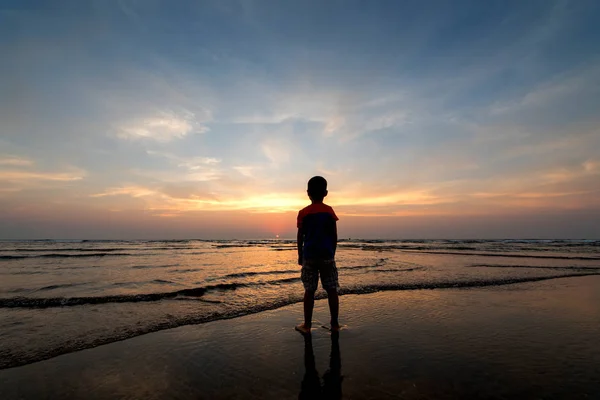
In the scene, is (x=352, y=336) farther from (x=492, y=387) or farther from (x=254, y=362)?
(x=492, y=387)

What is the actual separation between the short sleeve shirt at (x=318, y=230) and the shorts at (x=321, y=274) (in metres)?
0.10

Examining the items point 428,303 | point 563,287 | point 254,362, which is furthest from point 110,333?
point 563,287

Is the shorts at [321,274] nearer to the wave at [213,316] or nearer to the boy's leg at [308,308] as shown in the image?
the boy's leg at [308,308]

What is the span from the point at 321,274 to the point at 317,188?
5.02 feet

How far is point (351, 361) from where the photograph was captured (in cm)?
400

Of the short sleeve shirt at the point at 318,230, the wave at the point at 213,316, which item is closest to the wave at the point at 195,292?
the wave at the point at 213,316

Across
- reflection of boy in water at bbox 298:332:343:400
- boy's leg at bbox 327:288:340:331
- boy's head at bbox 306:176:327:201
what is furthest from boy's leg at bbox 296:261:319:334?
boy's head at bbox 306:176:327:201

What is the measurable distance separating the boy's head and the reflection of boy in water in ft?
8.08

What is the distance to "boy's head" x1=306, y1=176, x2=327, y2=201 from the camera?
5610 mm

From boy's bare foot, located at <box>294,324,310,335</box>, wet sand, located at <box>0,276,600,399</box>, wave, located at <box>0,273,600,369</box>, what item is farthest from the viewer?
boy's bare foot, located at <box>294,324,310,335</box>

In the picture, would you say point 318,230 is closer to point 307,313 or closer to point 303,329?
point 307,313

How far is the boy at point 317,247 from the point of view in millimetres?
5434

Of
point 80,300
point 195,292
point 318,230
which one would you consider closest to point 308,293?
point 318,230

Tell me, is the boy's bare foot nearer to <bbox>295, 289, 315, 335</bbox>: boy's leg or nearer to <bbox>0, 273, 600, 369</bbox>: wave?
<bbox>295, 289, 315, 335</bbox>: boy's leg
